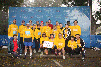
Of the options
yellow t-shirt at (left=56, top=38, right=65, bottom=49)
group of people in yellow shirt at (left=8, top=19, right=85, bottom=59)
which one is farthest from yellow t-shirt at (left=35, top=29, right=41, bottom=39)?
yellow t-shirt at (left=56, top=38, right=65, bottom=49)

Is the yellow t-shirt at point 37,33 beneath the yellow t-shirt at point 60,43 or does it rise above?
above

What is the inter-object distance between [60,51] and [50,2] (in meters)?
43.9

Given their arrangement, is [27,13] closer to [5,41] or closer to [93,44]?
[5,41]

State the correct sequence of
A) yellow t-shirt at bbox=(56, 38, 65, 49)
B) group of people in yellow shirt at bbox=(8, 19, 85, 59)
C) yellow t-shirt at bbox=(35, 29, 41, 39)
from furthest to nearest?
yellow t-shirt at bbox=(35, 29, 41, 39) → yellow t-shirt at bbox=(56, 38, 65, 49) → group of people in yellow shirt at bbox=(8, 19, 85, 59)

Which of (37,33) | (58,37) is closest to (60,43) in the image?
(58,37)

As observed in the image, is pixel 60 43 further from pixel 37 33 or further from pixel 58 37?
Result: pixel 37 33

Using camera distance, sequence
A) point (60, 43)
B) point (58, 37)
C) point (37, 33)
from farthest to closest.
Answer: point (37, 33) → point (58, 37) → point (60, 43)

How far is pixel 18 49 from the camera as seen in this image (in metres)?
8.39

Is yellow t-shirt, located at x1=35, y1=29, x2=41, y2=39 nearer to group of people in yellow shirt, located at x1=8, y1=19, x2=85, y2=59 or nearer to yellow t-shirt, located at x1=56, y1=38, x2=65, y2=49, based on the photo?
group of people in yellow shirt, located at x1=8, y1=19, x2=85, y2=59

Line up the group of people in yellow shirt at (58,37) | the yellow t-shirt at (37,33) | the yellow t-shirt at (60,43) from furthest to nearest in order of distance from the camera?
1. the yellow t-shirt at (37,33)
2. the yellow t-shirt at (60,43)
3. the group of people in yellow shirt at (58,37)

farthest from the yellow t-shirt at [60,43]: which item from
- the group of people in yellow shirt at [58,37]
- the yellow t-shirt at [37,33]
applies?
the yellow t-shirt at [37,33]

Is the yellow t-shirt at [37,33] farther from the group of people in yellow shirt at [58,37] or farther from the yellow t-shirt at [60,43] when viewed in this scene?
the yellow t-shirt at [60,43]

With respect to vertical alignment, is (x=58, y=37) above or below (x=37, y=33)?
below

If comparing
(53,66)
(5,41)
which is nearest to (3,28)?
(5,41)
